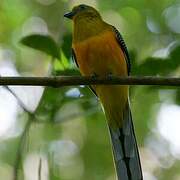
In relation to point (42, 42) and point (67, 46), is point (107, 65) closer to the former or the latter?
point (67, 46)

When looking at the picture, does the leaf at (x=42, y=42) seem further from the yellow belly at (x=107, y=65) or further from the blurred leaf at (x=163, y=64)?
the blurred leaf at (x=163, y=64)

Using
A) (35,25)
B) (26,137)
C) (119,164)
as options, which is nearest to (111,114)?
(119,164)

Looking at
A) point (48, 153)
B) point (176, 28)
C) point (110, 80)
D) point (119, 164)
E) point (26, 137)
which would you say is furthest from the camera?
point (176, 28)

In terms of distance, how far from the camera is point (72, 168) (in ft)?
24.9

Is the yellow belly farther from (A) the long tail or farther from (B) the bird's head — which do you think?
(B) the bird's head

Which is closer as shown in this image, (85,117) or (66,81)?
(66,81)

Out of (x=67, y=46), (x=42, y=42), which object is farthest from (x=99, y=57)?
(x=42, y=42)

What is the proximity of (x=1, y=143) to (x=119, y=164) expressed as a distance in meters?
3.07

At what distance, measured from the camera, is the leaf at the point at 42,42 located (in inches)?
163

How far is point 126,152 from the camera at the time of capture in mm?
4512

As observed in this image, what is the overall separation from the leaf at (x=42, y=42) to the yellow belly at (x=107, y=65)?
0.50 meters

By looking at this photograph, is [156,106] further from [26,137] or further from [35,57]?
[26,137]

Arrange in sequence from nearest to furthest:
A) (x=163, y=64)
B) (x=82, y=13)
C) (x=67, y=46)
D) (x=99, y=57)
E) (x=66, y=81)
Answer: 1. (x=66, y=81)
2. (x=163, y=64)
3. (x=67, y=46)
4. (x=99, y=57)
5. (x=82, y=13)

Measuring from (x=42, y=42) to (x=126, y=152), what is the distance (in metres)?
1.12
